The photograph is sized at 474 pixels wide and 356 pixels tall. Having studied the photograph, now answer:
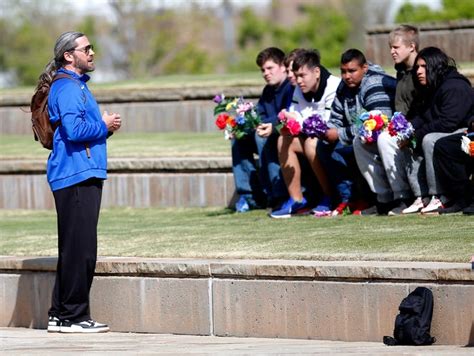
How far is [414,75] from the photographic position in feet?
35.3

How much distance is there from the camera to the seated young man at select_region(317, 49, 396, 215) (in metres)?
11.1

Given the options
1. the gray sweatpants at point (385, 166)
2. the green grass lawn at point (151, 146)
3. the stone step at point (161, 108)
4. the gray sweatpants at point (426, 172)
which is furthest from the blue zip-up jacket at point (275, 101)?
the stone step at point (161, 108)

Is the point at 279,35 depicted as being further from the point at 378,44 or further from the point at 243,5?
the point at 378,44

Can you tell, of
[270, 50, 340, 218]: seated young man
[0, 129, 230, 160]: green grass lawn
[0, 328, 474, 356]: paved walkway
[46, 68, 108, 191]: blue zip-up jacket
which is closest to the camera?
[0, 328, 474, 356]: paved walkway

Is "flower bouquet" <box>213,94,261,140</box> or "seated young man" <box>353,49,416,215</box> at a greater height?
"flower bouquet" <box>213,94,261,140</box>

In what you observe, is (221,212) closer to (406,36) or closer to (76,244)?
(406,36)

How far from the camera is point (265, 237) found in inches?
389

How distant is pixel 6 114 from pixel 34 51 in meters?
26.4

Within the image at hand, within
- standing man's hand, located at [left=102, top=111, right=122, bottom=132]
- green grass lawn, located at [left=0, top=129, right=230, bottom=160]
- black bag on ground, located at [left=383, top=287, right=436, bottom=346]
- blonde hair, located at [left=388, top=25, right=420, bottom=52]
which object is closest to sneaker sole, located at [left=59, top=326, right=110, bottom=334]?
standing man's hand, located at [left=102, top=111, right=122, bottom=132]

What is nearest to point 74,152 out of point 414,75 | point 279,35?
point 414,75

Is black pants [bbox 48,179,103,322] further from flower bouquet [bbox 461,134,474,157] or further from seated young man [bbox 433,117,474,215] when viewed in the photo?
seated young man [bbox 433,117,474,215]

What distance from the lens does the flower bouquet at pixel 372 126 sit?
10.7 m

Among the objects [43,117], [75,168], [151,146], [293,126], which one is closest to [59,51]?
[43,117]

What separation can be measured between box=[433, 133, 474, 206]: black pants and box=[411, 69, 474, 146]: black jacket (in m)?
0.16
